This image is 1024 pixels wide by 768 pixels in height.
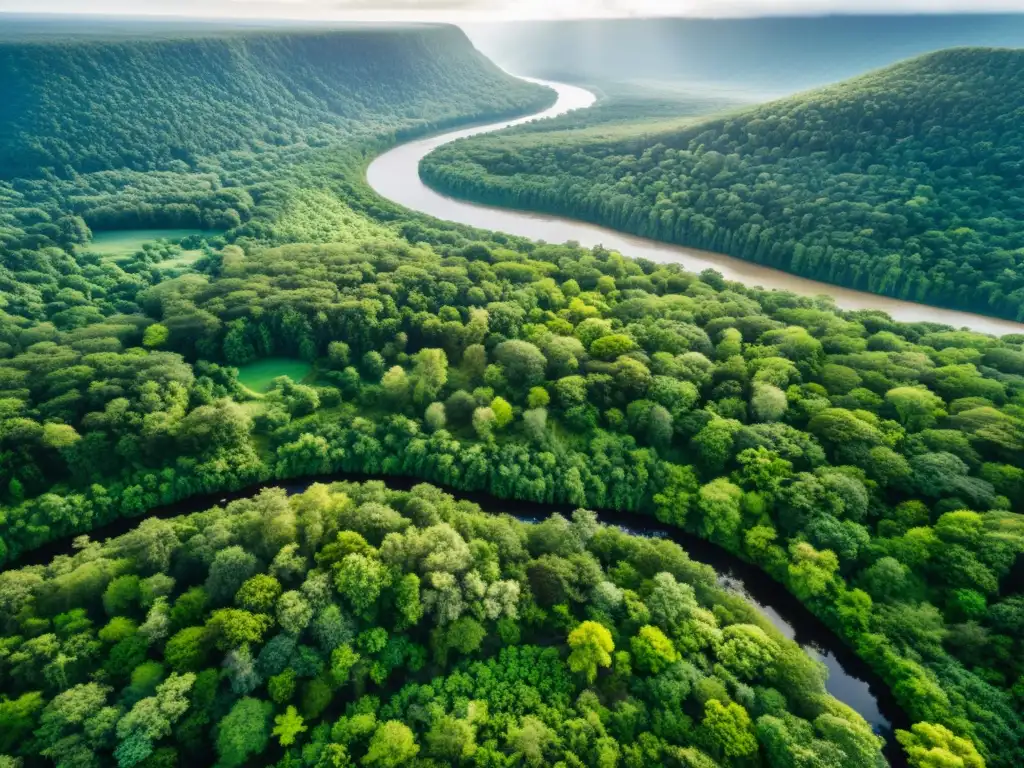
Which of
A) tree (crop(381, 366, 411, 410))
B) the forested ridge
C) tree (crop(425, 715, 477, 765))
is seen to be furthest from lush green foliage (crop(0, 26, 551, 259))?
tree (crop(425, 715, 477, 765))

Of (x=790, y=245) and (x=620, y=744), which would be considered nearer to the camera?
(x=620, y=744)

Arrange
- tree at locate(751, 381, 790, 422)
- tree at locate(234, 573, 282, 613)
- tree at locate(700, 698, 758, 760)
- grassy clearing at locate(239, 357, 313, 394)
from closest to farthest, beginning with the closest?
tree at locate(700, 698, 758, 760) < tree at locate(234, 573, 282, 613) < tree at locate(751, 381, 790, 422) < grassy clearing at locate(239, 357, 313, 394)

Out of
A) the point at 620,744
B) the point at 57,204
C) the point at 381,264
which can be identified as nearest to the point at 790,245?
the point at 381,264

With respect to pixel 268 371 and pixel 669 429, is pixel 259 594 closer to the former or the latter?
pixel 268 371

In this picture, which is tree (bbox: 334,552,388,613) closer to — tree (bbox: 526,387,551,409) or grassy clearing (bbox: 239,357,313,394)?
tree (bbox: 526,387,551,409)

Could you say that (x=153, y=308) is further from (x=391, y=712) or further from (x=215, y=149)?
(x=215, y=149)

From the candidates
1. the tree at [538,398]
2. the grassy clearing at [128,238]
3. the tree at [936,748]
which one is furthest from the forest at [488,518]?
the grassy clearing at [128,238]

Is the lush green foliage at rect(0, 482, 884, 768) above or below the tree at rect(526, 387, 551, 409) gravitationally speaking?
below
